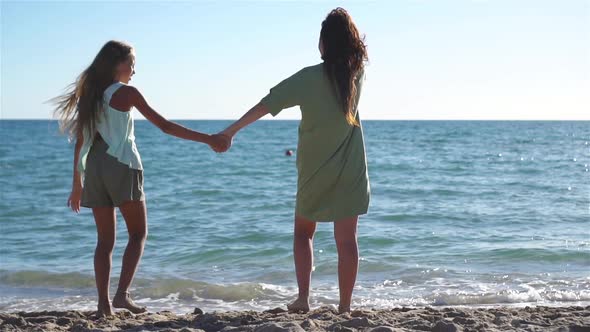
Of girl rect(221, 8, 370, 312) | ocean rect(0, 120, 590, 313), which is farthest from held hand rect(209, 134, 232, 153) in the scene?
ocean rect(0, 120, 590, 313)

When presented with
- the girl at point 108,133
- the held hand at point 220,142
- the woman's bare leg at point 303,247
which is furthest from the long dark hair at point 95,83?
the woman's bare leg at point 303,247

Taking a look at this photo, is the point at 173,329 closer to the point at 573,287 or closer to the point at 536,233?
the point at 573,287

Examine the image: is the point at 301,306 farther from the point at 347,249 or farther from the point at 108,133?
the point at 108,133

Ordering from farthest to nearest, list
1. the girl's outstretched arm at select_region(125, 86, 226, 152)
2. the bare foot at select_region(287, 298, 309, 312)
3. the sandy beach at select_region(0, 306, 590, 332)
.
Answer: the bare foot at select_region(287, 298, 309, 312) → the girl's outstretched arm at select_region(125, 86, 226, 152) → the sandy beach at select_region(0, 306, 590, 332)

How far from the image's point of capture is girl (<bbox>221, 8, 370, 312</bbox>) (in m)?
4.14

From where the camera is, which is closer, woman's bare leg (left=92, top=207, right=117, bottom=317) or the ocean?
woman's bare leg (left=92, top=207, right=117, bottom=317)

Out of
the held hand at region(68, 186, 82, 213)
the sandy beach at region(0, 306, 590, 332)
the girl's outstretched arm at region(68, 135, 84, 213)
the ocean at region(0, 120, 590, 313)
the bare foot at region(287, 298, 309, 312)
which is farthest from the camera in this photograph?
the ocean at region(0, 120, 590, 313)

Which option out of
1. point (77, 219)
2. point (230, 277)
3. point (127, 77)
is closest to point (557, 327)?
point (127, 77)

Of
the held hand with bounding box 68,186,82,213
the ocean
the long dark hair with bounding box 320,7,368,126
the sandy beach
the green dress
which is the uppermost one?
the long dark hair with bounding box 320,7,368,126

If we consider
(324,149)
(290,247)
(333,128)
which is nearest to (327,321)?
(324,149)

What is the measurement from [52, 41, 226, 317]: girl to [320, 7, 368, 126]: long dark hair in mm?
838

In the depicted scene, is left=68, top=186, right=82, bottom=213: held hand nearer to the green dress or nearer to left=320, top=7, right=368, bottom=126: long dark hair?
the green dress

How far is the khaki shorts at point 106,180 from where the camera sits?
4.27 meters

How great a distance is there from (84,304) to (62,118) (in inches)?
97.9
